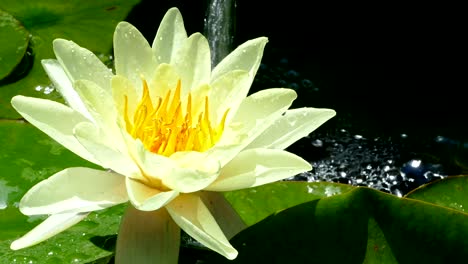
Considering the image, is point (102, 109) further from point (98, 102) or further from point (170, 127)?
point (170, 127)

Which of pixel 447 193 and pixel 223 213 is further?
pixel 447 193


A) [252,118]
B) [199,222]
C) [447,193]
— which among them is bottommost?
[447,193]

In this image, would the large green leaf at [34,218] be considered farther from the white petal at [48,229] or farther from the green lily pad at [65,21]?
the green lily pad at [65,21]

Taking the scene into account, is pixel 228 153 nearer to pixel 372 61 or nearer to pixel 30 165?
pixel 30 165

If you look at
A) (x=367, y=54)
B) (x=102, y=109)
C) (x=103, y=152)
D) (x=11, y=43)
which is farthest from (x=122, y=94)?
(x=367, y=54)

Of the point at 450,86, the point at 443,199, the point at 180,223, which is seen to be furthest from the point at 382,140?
the point at 180,223

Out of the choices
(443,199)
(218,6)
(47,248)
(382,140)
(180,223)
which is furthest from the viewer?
(218,6)
